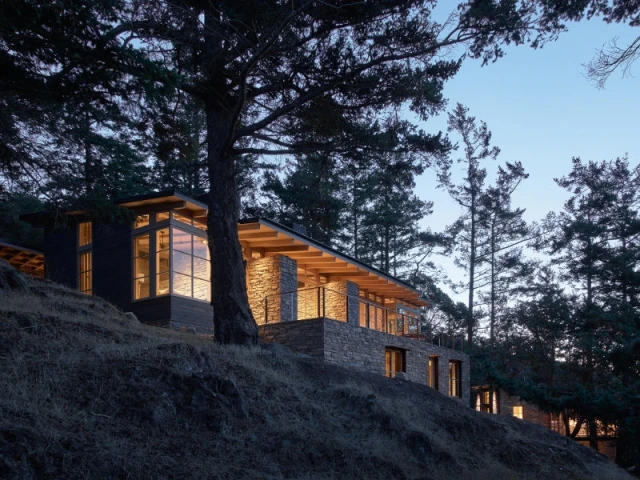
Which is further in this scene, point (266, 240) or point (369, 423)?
point (266, 240)

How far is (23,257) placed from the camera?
25.9 meters

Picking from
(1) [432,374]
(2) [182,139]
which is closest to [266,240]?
(2) [182,139]

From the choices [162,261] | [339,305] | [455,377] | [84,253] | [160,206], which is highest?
[160,206]

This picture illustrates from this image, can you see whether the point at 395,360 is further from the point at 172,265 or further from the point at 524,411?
the point at 524,411

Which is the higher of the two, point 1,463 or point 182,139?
point 182,139

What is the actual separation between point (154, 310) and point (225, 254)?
239 inches

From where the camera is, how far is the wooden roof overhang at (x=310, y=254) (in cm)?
2189

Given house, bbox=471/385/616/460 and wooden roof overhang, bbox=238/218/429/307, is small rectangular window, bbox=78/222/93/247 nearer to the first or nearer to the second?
wooden roof overhang, bbox=238/218/429/307

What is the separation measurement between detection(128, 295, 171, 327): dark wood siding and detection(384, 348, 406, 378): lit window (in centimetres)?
765

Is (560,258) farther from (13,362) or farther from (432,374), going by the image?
(13,362)

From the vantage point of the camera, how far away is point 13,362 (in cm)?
911

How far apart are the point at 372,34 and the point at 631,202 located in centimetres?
2541

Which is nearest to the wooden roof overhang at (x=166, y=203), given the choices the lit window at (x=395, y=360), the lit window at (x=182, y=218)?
the lit window at (x=182, y=218)

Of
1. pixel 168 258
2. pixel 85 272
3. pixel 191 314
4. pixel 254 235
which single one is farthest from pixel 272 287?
pixel 85 272
